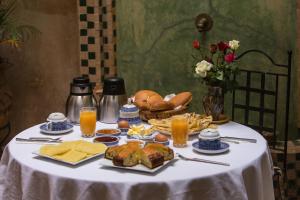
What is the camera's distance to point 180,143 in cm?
245

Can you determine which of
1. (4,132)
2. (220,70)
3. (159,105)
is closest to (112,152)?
(159,105)

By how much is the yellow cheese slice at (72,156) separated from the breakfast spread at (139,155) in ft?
0.38

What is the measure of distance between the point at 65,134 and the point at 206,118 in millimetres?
811

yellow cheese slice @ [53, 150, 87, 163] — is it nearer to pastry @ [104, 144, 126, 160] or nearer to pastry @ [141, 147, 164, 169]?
pastry @ [104, 144, 126, 160]

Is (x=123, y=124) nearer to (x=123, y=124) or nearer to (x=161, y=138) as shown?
(x=123, y=124)

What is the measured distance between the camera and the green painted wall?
3881 mm

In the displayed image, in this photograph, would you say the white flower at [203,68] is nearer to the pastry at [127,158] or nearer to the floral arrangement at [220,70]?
the floral arrangement at [220,70]

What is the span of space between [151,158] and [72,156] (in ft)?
1.26

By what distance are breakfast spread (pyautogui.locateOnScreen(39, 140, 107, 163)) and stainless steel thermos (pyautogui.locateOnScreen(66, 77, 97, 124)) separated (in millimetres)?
588

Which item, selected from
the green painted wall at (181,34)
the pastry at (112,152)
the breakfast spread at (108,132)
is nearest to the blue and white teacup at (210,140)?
the pastry at (112,152)

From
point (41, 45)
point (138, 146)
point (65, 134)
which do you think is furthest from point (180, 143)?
point (41, 45)

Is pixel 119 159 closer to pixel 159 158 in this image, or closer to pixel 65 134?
pixel 159 158

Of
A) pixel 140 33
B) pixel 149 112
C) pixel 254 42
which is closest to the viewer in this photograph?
pixel 149 112

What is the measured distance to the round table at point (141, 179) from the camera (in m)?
1.94
